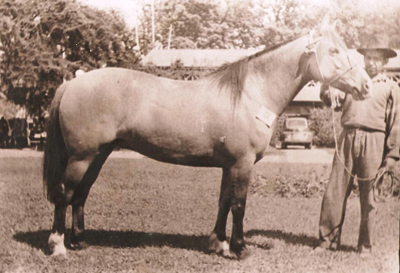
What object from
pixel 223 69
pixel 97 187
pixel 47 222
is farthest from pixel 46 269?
pixel 223 69

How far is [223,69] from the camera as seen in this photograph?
3908 millimetres

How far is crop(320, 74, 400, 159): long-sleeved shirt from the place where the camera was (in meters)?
3.87

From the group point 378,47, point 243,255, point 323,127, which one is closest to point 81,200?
point 243,255

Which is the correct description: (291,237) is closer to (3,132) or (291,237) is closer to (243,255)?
(243,255)

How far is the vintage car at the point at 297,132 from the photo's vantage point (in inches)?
184

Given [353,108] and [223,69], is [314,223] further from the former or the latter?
[223,69]

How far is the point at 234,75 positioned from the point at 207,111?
47 centimetres

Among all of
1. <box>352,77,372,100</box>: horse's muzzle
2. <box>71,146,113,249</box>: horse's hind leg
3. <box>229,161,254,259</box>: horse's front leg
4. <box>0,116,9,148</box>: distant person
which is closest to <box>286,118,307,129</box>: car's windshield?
<box>352,77,372,100</box>: horse's muzzle

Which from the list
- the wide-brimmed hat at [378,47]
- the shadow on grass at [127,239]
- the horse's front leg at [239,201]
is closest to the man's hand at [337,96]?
the wide-brimmed hat at [378,47]

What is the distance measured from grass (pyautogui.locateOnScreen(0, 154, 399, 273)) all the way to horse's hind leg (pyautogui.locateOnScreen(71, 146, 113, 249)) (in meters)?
0.15

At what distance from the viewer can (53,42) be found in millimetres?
4328

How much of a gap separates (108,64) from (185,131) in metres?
1.42

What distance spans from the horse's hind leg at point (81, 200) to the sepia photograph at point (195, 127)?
1 cm

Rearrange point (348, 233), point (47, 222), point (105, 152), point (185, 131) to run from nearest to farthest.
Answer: point (185, 131) → point (105, 152) → point (348, 233) → point (47, 222)
